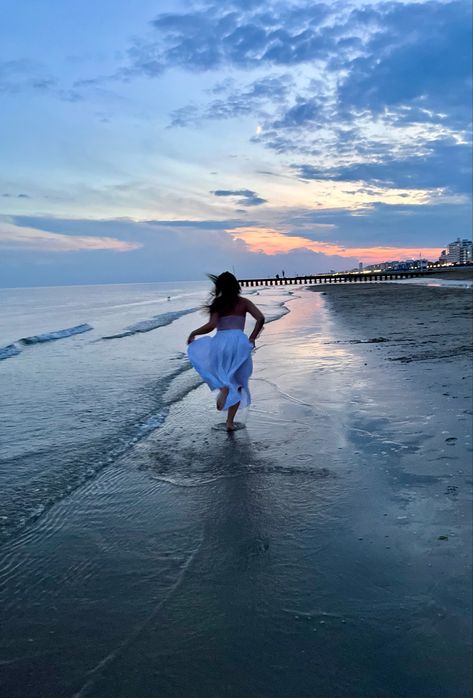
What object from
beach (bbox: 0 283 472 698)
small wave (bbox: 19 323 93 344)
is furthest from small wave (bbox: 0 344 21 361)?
beach (bbox: 0 283 472 698)

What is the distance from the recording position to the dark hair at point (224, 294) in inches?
247

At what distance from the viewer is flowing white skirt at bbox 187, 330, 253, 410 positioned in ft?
21.1

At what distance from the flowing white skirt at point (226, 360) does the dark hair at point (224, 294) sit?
1.07 feet

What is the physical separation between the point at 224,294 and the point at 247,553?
3770mm

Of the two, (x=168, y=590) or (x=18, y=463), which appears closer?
(x=168, y=590)

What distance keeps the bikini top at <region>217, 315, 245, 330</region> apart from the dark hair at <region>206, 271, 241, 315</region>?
0.08 meters

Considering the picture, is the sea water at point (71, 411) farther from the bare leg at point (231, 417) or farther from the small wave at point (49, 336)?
the small wave at point (49, 336)

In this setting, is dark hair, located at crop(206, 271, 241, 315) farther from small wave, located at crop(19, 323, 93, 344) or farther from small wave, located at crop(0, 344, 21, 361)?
small wave, located at crop(19, 323, 93, 344)

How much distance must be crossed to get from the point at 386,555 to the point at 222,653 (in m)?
1.30

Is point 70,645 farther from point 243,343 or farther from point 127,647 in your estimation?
point 243,343

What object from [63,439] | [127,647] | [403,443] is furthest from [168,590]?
[63,439]

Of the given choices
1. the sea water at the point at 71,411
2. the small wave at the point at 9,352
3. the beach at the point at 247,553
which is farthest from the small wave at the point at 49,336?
the beach at the point at 247,553

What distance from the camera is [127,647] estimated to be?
241 centimetres

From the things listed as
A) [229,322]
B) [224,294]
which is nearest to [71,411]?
[229,322]
